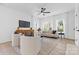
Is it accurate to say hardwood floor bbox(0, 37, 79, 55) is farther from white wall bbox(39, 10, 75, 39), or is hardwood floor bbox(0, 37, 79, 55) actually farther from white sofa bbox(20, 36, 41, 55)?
white wall bbox(39, 10, 75, 39)

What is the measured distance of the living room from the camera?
425 centimetres

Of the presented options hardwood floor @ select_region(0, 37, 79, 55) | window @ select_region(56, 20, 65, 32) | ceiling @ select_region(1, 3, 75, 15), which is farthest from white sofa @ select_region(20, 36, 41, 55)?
window @ select_region(56, 20, 65, 32)

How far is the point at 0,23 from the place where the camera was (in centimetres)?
604

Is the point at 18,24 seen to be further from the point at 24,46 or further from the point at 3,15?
the point at 24,46

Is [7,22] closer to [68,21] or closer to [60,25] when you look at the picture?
[68,21]

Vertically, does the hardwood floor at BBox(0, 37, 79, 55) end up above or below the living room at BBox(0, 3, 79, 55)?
below

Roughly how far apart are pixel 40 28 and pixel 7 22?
510 cm

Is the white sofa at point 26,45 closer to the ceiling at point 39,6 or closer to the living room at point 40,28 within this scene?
the living room at point 40,28

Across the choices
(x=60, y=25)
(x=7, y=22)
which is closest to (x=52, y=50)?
(x=7, y=22)

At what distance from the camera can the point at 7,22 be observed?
21.7ft

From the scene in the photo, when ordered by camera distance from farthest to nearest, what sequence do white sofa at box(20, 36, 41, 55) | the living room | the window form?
the window
the living room
white sofa at box(20, 36, 41, 55)

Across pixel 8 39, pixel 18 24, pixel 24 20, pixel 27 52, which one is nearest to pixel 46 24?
pixel 24 20

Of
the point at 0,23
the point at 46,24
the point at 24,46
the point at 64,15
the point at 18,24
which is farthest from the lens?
the point at 46,24
